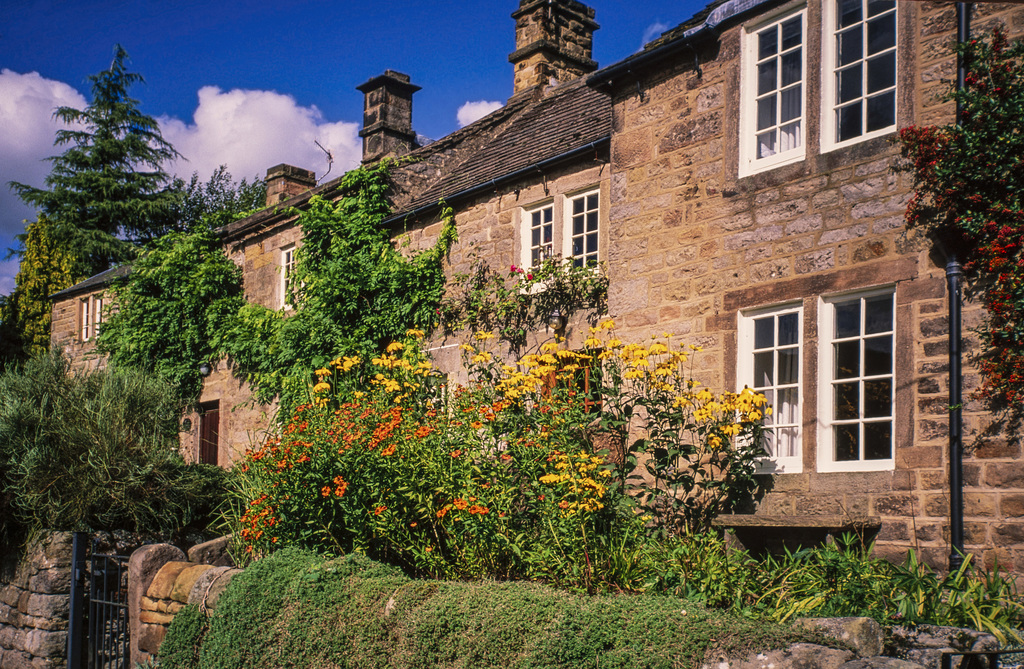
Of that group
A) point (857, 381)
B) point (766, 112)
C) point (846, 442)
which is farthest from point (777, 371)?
point (766, 112)

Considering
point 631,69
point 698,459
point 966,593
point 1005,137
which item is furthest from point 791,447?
point 631,69

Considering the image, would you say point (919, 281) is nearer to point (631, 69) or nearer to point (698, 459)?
point (698, 459)

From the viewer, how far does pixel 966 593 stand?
5.84 m

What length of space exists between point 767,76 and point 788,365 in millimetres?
2691

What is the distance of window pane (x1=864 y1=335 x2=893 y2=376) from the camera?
735 cm

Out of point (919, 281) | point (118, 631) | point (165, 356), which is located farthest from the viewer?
point (165, 356)

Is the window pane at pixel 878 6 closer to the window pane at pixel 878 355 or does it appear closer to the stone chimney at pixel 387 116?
the window pane at pixel 878 355

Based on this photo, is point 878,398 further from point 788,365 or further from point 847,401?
point 788,365

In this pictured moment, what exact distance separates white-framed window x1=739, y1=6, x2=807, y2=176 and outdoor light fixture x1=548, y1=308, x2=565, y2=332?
3.08m

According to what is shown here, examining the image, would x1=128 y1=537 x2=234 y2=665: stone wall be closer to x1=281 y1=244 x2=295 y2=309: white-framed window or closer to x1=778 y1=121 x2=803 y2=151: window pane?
x1=778 y1=121 x2=803 y2=151: window pane

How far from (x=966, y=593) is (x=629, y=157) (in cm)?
531

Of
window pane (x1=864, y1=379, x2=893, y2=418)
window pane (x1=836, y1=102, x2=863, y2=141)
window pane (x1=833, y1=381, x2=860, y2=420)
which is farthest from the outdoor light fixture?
window pane (x1=864, y1=379, x2=893, y2=418)

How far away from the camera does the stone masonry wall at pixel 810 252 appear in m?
6.86

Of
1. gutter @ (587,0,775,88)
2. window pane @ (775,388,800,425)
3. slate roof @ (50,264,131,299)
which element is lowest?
window pane @ (775,388,800,425)
